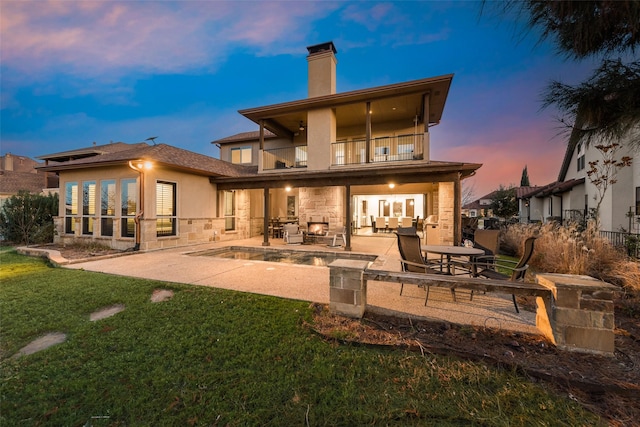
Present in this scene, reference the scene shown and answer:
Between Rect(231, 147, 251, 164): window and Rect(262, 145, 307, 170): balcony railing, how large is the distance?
3.55m

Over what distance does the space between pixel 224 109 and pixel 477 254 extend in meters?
84.2

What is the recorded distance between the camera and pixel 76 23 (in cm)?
806

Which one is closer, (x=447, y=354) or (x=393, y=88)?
(x=447, y=354)

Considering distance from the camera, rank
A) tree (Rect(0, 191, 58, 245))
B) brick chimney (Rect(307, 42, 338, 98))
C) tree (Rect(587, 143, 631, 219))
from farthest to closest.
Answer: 1. brick chimney (Rect(307, 42, 338, 98))
2. tree (Rect(0, 191, 58, 245))
3. tree (Rect(587, 143, 631, 219))

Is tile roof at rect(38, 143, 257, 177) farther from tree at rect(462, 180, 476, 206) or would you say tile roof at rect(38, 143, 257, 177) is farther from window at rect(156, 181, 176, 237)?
tree at rect(462, 180, 476, 206)

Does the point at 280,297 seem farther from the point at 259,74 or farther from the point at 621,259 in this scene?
the point at 259,74

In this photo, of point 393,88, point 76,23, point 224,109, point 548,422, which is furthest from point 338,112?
point 224,109

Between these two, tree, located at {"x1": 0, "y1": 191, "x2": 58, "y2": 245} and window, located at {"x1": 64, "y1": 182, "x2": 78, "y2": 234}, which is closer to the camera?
window, located at {"x1": 64, "y1": 182, "x2": 78, "y2": 234}

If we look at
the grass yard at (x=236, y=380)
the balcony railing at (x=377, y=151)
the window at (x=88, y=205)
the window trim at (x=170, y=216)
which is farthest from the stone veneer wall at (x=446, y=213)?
the window at (x=88, y=205)

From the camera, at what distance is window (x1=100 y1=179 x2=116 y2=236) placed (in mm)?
9336

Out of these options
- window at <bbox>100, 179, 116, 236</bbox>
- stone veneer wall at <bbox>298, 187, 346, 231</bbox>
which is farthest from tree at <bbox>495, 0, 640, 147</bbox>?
window at <bbox>100, 179, 116, 236</bbox>

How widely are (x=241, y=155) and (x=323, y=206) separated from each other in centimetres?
785

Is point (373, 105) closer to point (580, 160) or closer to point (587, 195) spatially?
point (587, 195)

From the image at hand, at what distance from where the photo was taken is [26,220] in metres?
10.6
